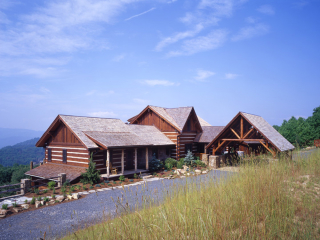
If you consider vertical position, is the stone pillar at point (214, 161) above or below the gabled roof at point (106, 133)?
below

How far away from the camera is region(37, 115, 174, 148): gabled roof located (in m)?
19.7

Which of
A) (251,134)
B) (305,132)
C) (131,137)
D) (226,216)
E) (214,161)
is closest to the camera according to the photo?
(226,216)

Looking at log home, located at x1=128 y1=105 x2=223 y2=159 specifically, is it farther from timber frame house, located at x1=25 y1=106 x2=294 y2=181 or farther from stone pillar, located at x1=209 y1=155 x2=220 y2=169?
stone pillar, located at x1=209 y1=155 x2=220 y2=169

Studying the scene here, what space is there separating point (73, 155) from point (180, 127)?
13.6 m

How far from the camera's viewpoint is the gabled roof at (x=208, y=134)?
3028 centimetres

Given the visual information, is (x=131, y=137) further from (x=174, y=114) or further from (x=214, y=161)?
(x=174, y=114)

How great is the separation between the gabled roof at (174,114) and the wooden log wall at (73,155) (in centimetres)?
1247

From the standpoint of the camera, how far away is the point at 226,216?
4.71 metres

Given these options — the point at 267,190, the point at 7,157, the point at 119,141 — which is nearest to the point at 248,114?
the point at 119,141

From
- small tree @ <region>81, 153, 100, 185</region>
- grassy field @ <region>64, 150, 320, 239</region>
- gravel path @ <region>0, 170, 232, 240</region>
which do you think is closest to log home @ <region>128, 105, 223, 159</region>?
small tree @ <region>81, 153, 100, 185</region>

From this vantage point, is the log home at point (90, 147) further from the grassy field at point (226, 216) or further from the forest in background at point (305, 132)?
the forest in background at point (305, 132)

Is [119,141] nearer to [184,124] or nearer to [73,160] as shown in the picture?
[73,160]

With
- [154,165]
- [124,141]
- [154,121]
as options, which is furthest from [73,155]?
[154,121]

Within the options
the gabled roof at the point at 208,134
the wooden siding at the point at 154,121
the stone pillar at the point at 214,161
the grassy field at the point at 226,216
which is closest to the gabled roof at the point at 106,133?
the wooden siding at the point at 154,121
